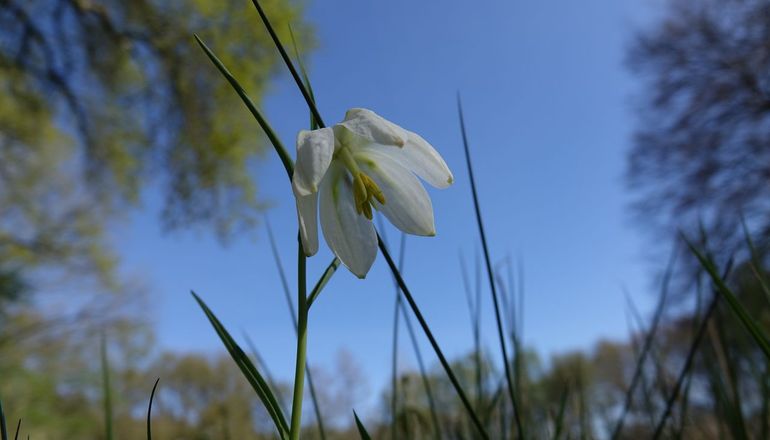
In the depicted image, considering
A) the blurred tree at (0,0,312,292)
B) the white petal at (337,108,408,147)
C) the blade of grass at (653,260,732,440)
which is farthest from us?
the blurred tree at (0,0,312,292)

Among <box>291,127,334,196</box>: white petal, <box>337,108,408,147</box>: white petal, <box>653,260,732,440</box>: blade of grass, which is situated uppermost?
<box>337,108,408,147</box>: white petal

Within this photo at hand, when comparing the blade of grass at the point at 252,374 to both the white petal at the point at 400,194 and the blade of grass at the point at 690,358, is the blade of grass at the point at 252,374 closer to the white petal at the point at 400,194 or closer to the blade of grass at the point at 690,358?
the white petal at the point at 400,194

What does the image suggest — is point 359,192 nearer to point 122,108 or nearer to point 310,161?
point 310,161

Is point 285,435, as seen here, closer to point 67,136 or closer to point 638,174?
point 638,174

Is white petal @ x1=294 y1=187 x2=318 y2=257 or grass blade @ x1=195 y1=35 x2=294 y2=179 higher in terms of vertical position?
grass blade @ x1=195 y1=35 x2=294 y2=179

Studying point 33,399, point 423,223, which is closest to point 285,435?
point 423,223

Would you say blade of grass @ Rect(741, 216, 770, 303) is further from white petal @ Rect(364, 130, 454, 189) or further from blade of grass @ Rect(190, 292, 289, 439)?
blade of grass @ Rect(190, 292, 289, 439)

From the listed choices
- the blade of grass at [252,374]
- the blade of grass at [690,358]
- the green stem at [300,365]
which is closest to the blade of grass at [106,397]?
the blade of grass at [252,374]

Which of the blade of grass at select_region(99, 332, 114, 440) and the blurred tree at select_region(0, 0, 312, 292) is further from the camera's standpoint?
A: the blurred tree at select_region(0, 0, 312, 292)

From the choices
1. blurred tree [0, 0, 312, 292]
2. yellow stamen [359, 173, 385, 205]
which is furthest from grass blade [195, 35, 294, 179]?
blurred tree [0, 0, 312, 292]
